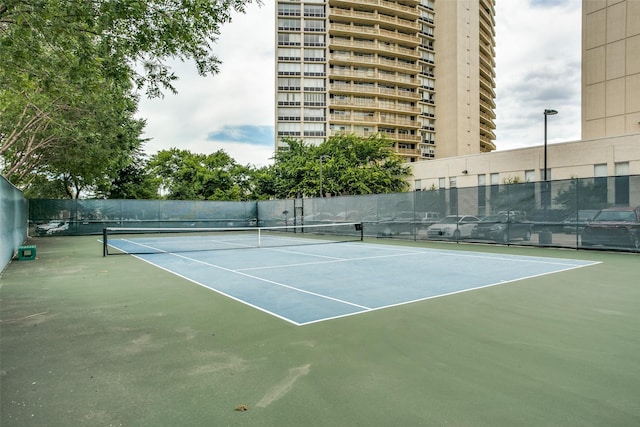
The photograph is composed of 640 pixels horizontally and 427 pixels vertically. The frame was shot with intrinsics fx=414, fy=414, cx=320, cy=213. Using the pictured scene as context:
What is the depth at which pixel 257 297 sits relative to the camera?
7.38m

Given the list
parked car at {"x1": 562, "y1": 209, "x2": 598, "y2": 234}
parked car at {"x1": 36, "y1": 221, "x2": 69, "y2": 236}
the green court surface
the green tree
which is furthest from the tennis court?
the green tree

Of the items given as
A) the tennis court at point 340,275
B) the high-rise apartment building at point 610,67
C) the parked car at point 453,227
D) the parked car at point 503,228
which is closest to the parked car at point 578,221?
the parked car at point 503,228

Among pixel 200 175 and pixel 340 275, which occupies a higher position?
pixel 200 175

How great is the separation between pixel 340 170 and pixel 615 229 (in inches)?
1142

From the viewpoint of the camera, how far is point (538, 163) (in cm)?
3525

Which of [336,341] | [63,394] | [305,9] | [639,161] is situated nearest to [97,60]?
[63,394]

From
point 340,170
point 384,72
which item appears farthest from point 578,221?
point 384,72

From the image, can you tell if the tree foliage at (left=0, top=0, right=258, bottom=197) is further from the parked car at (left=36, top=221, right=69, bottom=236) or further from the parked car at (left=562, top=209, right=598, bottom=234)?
the parked car at (left=36, top=221, right=69, bottom=236)

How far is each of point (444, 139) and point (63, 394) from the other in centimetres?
7676

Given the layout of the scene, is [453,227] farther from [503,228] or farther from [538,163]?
[538,163]

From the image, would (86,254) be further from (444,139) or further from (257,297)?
(444,139)

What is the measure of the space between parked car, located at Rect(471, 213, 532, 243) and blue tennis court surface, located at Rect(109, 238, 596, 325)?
333 centimetres

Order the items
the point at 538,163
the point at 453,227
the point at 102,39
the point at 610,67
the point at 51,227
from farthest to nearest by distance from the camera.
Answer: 1. the point at 610,67
2. the point at 538,163
3. the point at 51,227
4. the point at 453,227
5. the point at 102,39

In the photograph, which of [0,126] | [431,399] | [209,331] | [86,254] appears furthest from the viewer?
[0,126]
